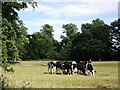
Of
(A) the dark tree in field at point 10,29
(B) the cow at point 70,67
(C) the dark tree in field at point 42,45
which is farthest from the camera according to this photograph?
(C) the dark tree in field at point 42,45

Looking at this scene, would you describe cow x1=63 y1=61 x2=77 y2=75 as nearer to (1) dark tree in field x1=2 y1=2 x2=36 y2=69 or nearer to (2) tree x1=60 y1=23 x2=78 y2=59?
(1) dark tree in field x1=2 y1=2 x2=36 y2=69

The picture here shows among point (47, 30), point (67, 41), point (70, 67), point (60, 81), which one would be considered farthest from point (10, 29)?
point (47, 30)

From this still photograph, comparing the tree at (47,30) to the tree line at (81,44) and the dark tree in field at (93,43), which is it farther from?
the dark tree in field at (93,43)

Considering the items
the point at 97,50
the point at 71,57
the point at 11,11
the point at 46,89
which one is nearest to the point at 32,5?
the point at 11,11

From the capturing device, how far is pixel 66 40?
8600cm

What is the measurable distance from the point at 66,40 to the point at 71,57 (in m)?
14.0

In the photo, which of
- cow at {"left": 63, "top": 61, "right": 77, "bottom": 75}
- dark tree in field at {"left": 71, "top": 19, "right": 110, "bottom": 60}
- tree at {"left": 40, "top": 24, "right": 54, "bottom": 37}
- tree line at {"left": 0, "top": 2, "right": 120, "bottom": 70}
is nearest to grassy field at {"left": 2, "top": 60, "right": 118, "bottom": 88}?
cow at {"left": 63, "top": 61, "right": 77, "bottom": 75}

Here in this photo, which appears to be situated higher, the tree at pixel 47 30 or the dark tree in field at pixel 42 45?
the tree at pixel 47 30

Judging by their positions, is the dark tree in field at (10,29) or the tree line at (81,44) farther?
the tree line at (81,44)

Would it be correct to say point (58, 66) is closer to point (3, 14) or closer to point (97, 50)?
point (3, 14)

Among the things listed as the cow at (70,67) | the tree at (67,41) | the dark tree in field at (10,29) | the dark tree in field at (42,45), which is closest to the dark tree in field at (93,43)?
the tree at (67,41)

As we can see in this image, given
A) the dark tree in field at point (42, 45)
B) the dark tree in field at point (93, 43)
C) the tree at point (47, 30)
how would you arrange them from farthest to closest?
1. the tree at point (47, 30)
2. the dark tree in field at point (42, 45)
3. the dark tree in field at point (93, 43)

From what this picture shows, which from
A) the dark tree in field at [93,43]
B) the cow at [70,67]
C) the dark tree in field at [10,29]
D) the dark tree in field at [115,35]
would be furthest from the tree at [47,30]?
the dark tree in field at [10,29]

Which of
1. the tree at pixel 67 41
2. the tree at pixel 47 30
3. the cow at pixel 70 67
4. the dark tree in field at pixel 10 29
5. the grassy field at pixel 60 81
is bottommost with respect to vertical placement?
the grassy field at pixel 60 81
